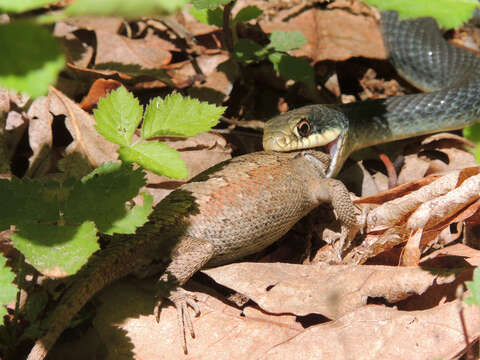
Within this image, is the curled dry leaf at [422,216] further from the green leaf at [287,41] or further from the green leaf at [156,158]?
the green leaf at [287,41]

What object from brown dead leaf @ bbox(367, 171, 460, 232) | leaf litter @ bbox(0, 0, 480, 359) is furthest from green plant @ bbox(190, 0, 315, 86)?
brown dead leaf @ bbox(367, 171, 460, 232)

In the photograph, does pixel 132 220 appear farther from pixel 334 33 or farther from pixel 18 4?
pixel 334 33

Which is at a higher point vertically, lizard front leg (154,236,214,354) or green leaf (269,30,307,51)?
green leaf (269,30,307,51)

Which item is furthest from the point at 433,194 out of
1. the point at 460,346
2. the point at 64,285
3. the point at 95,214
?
the point at 64,285

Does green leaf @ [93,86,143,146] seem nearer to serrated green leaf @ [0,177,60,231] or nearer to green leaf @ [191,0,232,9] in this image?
serrated green leaf @ [0,177,60,231]

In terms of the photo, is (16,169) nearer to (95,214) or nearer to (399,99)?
(95,214)

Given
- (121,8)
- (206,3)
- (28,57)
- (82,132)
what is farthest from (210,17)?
(121,8)

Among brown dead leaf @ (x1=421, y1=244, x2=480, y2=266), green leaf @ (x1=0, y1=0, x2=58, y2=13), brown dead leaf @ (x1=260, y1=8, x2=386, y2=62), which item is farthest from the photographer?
brown dead leaf @ (x1=260, y1=8, x2=386, y2=62)
